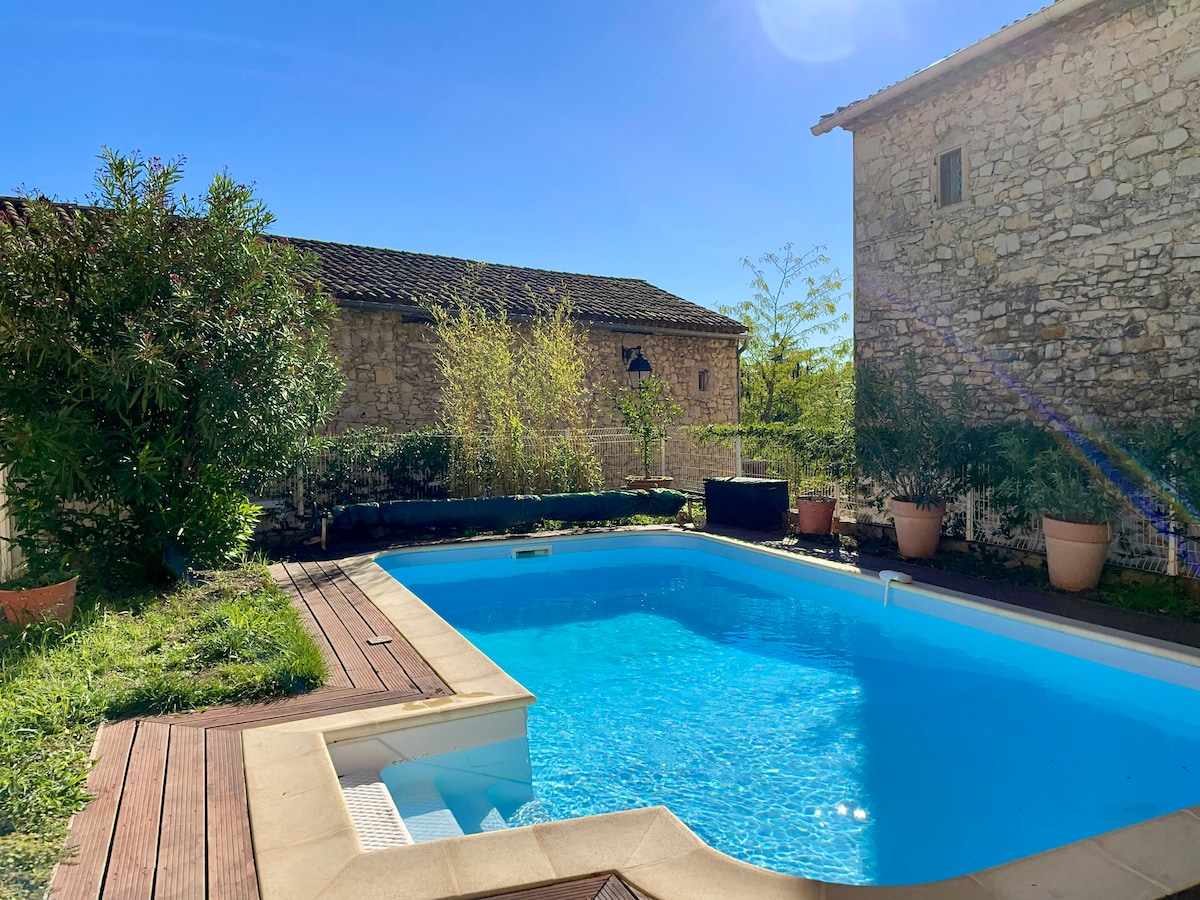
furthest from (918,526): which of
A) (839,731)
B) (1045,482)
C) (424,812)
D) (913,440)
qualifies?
(424,812)

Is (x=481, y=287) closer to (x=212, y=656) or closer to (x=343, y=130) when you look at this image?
(x=343, y=130)

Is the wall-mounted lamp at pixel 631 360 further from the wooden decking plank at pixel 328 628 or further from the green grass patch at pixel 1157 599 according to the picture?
the green grass patch at pixel 1157 599

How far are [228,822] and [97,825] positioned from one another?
40 cm

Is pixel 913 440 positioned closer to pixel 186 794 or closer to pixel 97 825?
pixel 186 794

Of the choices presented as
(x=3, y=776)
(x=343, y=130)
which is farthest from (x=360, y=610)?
(x=343, y=130)

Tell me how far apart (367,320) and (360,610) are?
683 centimetres

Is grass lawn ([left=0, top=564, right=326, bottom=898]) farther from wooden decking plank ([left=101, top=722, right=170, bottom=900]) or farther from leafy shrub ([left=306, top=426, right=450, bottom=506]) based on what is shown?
leafy shrub ([left=306, top=426, right=450, bottom=506])

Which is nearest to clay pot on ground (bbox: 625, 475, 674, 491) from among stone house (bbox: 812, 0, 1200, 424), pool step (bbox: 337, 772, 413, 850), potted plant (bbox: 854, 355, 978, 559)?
stone house (bbox: 812, 0, 1200, 424)

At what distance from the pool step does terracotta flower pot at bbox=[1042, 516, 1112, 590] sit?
5500mm

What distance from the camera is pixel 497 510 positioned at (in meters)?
9.32

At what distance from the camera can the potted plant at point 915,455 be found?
7.39 metres

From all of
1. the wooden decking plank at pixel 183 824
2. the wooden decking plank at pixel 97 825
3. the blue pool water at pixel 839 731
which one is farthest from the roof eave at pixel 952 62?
the wooden decking plank at pixel 97 825

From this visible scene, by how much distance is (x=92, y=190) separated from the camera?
18.1 ft

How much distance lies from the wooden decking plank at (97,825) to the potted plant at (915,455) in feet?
22.3
